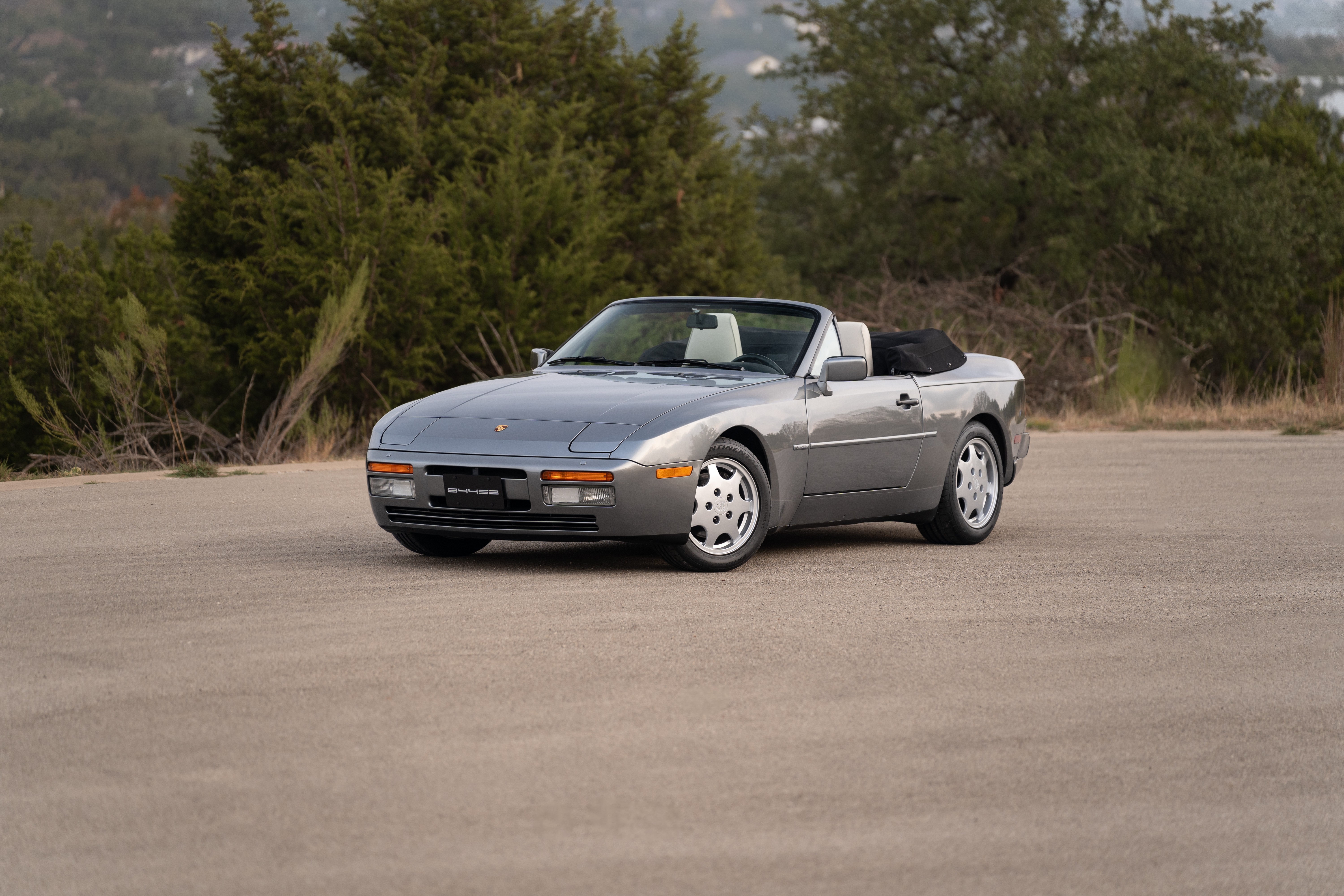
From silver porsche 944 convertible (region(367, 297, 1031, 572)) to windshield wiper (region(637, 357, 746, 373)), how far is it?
12mm

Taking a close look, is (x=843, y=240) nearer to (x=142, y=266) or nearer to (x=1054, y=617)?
(x=142, y=266)

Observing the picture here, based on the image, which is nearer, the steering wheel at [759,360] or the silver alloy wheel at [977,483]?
the steering wheel at [759,360]

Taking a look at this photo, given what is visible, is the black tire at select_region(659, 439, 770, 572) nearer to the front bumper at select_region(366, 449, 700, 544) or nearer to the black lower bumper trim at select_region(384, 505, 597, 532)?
the front bumper at select_region(366, 449, 700, 544)

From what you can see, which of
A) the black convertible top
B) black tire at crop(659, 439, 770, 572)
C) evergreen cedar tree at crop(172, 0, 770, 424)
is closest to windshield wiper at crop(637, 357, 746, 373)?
black tire at crop(659, 439, 770, 572)

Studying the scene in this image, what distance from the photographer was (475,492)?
856cm

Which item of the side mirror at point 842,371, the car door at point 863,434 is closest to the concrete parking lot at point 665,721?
the car door at point 863,434

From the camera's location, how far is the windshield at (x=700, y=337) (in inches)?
387

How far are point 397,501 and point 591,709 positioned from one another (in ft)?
11.2

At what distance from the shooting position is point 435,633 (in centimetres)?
704

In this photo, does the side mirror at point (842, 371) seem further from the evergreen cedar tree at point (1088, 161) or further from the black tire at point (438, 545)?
the evergreen cedar tree at point (1088, 161)

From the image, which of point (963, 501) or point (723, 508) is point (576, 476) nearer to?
point (723, 508)

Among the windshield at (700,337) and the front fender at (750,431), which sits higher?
the windshield at (700,337)

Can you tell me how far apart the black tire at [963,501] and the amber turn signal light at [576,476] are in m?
2.84

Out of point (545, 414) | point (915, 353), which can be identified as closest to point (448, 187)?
point (915, 353)
